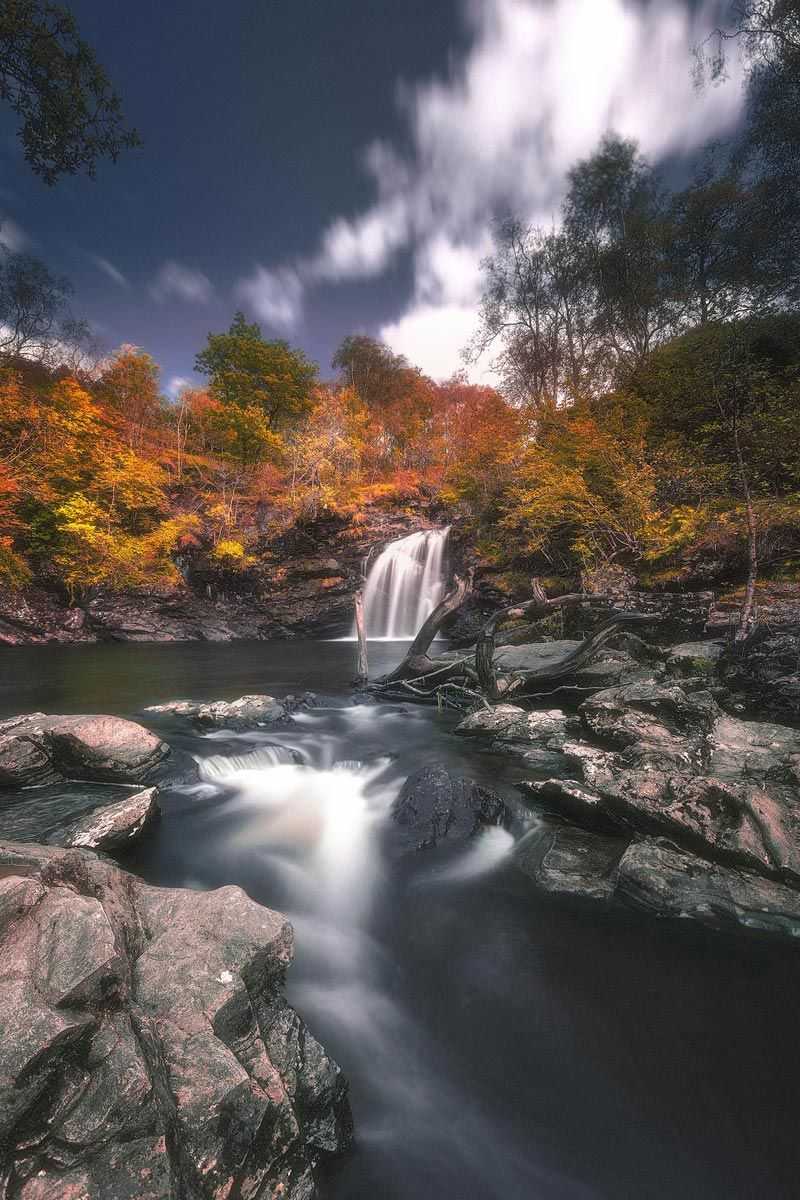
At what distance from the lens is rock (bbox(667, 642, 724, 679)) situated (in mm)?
7750

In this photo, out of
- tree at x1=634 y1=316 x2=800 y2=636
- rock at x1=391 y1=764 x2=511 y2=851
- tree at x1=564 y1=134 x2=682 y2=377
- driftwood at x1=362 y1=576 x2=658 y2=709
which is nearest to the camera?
rock at x1=391 y1=764 x2=511 y2=851

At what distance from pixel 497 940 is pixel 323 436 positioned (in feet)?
79.5

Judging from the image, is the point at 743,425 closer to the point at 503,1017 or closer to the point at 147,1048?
the point at 503,1017

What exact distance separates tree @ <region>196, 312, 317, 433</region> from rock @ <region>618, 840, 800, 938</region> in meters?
29.5

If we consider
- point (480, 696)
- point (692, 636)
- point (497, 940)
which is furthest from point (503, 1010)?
point (692, 636)

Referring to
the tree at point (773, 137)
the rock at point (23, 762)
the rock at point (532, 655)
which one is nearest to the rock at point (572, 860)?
the rock at point (532, 655)

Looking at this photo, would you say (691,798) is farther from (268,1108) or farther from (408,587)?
(408,587)

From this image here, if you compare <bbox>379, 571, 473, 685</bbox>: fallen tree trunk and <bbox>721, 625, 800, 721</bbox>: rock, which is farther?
<bbox>379, 571, 473, 685</bbox>: fallen tree trunk

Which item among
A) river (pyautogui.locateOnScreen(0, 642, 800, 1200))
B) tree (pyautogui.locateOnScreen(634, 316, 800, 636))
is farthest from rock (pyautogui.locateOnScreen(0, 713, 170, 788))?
tree (pyautogui.locateOnScreen(634, 316, 800, 636))

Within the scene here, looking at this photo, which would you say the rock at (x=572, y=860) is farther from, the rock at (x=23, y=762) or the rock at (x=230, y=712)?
the rock at (x=23, y=762)

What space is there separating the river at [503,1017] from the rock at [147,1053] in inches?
25.9

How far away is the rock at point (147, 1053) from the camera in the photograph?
4.36ft

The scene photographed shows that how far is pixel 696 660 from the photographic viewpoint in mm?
7941

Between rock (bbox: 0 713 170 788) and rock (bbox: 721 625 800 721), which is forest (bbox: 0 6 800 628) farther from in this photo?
rock (bbox: 0 713 170 788)
